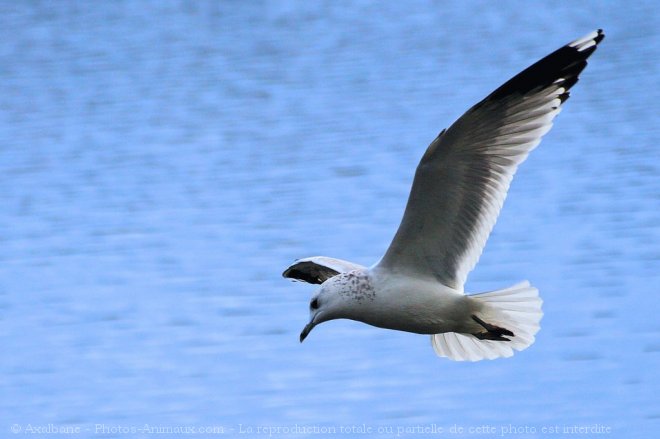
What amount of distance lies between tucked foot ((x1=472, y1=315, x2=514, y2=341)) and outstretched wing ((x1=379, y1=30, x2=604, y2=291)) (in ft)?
0.48

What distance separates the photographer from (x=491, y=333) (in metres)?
4.29

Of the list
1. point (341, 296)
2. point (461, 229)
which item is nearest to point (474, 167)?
point (461, 229)

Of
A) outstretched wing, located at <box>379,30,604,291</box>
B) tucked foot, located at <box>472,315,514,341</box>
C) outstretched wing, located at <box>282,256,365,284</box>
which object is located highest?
outstretched wing, located at <box>379,30,604,291</box>

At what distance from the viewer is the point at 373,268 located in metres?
4.23

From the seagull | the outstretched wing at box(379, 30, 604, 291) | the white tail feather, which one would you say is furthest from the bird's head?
the white tail feather

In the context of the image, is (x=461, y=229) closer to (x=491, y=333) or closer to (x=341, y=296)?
(x=491, y=333)

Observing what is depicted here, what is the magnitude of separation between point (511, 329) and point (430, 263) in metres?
0.38

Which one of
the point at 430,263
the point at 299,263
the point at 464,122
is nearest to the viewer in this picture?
the point at 464,122

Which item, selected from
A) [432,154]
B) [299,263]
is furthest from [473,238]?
[299,263]

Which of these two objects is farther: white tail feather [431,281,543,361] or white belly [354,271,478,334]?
white tail feather [431,281,543,361]

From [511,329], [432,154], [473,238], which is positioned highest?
[432,154]

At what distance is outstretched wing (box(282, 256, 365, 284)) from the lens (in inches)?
178

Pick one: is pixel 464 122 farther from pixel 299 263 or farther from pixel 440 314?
pixel 299 263

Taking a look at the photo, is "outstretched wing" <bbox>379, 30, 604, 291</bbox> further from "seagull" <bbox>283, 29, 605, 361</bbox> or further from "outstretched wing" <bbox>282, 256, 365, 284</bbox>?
"outstretched wing" <bbox>282, 256, 365, 284</bbox>
